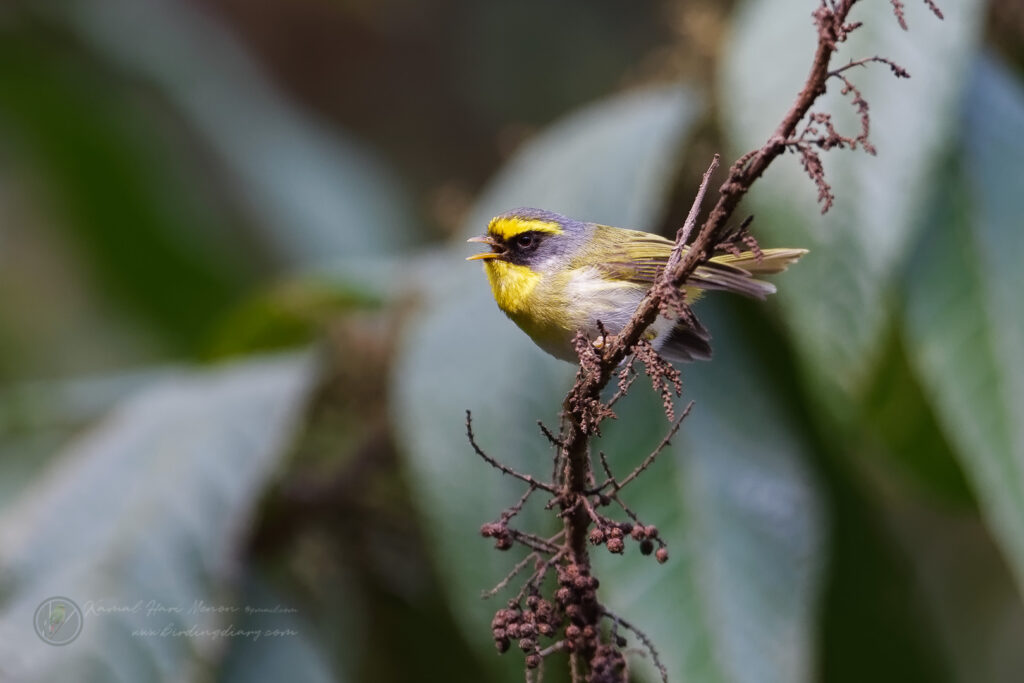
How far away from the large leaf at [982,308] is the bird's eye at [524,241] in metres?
1.24

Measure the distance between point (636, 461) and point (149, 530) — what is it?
1105mm

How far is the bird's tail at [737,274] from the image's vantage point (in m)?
0.96

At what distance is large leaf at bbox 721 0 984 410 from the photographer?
1685 millimetres

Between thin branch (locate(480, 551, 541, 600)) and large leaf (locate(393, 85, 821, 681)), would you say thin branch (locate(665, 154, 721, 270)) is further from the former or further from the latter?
large leaf (locate(393, 85, 821, 681))

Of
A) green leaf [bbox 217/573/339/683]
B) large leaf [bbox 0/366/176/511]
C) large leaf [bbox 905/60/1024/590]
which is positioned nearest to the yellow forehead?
large leaf [bbox 905/60/1024/590]

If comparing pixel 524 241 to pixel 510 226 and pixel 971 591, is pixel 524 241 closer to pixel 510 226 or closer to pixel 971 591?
pixel 510 226

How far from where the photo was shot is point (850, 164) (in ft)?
6.04

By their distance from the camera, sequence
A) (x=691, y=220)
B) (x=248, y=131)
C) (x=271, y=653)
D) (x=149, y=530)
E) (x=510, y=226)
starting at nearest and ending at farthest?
(x=691, y=220) → (x=510, y=226) → (x=149, y=530) → (x=271, y=653) → (x=248, y=131)

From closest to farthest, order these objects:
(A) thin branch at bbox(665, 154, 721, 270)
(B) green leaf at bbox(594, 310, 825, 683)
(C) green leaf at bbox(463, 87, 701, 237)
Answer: (A) thin branch at bbox(665, 154, 721, 270)
(B) green leaf at bbox(594, 310, 825, 683)
(C) green leaf at bbox(463, 87, 701, 237)

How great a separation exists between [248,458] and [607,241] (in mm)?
1477

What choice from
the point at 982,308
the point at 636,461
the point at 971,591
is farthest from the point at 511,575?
the point at 971,591

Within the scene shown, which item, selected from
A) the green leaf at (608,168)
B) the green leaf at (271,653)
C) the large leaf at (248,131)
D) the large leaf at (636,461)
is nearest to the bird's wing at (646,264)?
the large leaf at (636,461)

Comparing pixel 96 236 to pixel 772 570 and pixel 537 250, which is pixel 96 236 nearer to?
pixel 772 570

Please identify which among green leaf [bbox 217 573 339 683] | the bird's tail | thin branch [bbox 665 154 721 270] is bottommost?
thin branch [bbox 665 154 721 270]
